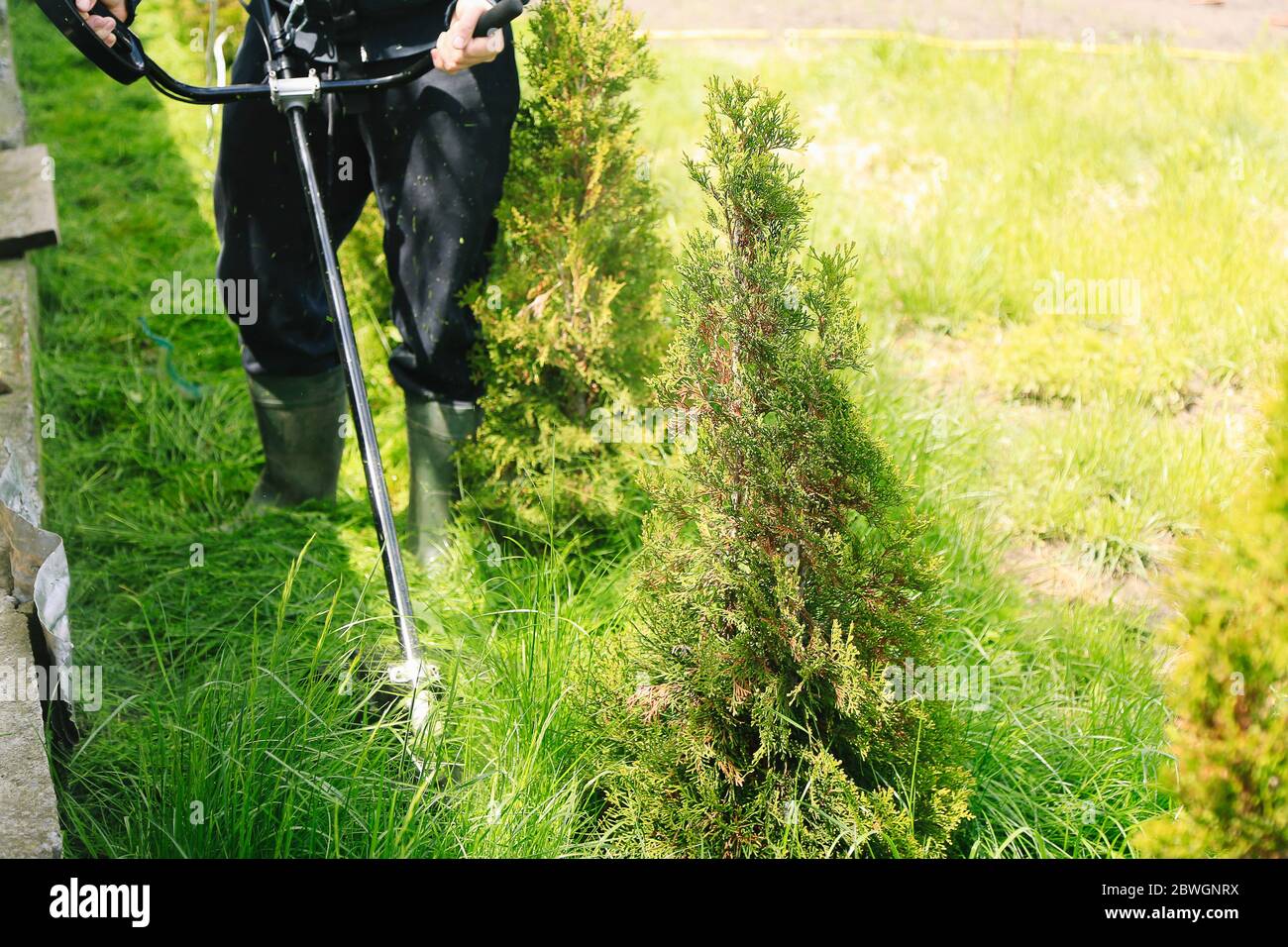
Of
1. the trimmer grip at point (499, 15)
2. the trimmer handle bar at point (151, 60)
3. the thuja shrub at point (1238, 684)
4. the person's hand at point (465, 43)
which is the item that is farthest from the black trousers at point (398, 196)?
the thuja shrub at point (1238, 684)

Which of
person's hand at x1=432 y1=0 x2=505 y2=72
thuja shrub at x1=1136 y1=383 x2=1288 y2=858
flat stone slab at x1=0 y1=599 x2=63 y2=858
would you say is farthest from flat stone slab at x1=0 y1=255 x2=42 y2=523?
thuja shrub at x1=1136 y1=383 x2=1288 y2=858

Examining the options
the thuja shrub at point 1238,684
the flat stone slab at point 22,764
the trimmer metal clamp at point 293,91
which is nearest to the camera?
the thuja shrub at point 1238,684

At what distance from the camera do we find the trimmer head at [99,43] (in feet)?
9.01

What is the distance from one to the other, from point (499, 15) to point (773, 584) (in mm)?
1355

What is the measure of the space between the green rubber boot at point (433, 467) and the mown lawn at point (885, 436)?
18cm

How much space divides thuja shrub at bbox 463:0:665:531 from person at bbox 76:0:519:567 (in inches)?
3.7

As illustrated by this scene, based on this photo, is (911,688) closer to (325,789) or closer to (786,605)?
(786,605)

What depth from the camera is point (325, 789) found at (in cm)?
249

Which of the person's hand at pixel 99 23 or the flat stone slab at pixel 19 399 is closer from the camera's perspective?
the person's hand at pixel 99 23

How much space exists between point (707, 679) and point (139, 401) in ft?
10.2

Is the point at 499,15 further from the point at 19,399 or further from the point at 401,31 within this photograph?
the point at 19,399

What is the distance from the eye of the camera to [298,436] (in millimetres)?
4012

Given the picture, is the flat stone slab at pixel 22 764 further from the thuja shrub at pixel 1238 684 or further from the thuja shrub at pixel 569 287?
the thuja shrub at pixel 1238 684
